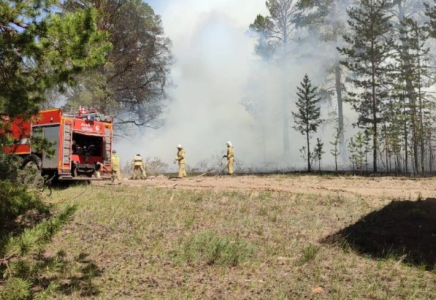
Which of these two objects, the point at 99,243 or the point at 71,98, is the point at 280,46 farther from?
the point at 99,243

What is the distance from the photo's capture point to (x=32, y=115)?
Answer: 5645mm

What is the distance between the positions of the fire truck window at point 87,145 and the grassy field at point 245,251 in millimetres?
5124

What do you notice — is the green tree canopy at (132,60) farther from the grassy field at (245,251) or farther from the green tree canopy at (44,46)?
the green tree canopy at (44,46)

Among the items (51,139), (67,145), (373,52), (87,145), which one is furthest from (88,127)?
(373,52)

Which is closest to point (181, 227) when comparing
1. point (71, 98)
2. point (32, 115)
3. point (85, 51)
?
point (32, 115)

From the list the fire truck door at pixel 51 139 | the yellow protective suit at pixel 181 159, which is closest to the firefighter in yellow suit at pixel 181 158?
the yellow protective suit at pixel 181 159

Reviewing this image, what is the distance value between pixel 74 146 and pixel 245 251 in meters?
10.2

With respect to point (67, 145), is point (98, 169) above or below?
below

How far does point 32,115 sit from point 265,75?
31028 mm

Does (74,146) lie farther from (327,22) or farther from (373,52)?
(327,22)

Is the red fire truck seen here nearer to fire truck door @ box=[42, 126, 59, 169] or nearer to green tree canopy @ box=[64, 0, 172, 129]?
fire truck door @ box=[42, 126, 59, 169]

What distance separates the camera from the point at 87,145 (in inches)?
579

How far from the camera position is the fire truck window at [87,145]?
1418cm

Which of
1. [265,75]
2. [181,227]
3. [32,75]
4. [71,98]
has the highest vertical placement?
[265,75]
